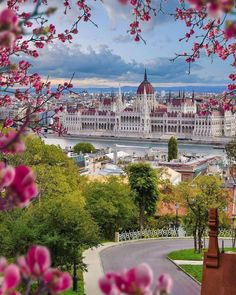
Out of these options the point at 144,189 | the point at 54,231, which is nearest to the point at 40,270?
the point at 54,231

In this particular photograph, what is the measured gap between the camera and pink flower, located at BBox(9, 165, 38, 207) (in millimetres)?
1986

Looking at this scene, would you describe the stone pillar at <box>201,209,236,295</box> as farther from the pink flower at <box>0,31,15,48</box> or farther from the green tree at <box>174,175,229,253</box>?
the green tree at <box>174,175,229,253</box>

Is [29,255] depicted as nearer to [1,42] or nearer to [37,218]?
[1,42]

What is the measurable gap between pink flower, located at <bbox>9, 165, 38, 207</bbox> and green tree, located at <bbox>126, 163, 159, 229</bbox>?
23445mm

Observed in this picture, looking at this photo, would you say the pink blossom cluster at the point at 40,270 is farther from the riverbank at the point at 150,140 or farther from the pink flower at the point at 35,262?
the riverbank at the point at 150,140

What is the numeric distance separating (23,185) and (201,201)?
810 inches

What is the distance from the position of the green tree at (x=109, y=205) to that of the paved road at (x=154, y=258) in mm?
1050

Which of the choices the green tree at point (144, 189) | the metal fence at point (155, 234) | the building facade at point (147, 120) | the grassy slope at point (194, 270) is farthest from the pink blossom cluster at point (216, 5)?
the building facade at point (147, 120)

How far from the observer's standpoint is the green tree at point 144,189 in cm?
2556

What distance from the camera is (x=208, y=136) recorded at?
10506 cm

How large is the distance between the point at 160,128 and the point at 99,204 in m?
92.7

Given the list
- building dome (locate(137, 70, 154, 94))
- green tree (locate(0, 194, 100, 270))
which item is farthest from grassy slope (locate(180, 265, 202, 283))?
building dome (locate(137, 70, 154, 94))

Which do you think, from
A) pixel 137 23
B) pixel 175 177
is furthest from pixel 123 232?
pixel 137 23

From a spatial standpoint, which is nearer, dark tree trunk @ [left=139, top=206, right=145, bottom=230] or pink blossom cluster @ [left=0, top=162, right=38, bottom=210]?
pink blossom cluster @ [left=0, top=162, right=38, bottom=210]
